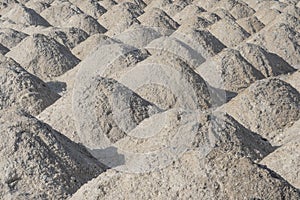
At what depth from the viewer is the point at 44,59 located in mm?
9562

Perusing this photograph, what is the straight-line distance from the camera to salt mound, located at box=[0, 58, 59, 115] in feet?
24.5

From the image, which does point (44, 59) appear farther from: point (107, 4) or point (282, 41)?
point (107, 4)

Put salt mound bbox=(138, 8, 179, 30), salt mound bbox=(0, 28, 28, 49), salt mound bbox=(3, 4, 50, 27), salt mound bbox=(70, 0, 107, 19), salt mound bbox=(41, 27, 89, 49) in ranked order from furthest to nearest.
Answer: salt mound bbox=(70, 0, 107, 19), salt mound bbox=(3, 4, 50, 27), salt mound bbox=(138, 8, 179, 30), salt mound bbox=(41, 27, 89, 49), salt mound bbox=(0, 28, 28, 49)

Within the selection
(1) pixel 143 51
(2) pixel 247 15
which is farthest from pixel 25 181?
(2) pixel 247 15

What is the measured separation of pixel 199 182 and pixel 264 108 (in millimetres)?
3305

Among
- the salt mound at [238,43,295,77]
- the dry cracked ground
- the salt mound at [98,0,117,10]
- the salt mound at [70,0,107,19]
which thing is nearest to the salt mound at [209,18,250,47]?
the dry cracked ground

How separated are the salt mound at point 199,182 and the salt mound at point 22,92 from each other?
10.1 ft

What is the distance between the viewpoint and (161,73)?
25.6 feet

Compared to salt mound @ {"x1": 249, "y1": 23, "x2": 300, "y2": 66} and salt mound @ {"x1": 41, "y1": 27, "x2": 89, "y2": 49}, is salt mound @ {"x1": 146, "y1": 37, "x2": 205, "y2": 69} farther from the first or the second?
salt mound @ {"x1": 41, "y1": 27, "x2": 89, "y2": 49}

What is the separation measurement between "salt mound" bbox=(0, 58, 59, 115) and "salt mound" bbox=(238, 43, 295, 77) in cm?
317

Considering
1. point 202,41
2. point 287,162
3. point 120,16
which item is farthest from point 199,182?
point 120,16

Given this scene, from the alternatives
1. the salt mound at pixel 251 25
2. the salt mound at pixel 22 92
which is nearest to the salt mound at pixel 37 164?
the salt mound at pixel 22 92

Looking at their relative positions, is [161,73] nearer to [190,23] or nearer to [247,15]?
[190,23]

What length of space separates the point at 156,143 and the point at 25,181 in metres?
1.08
